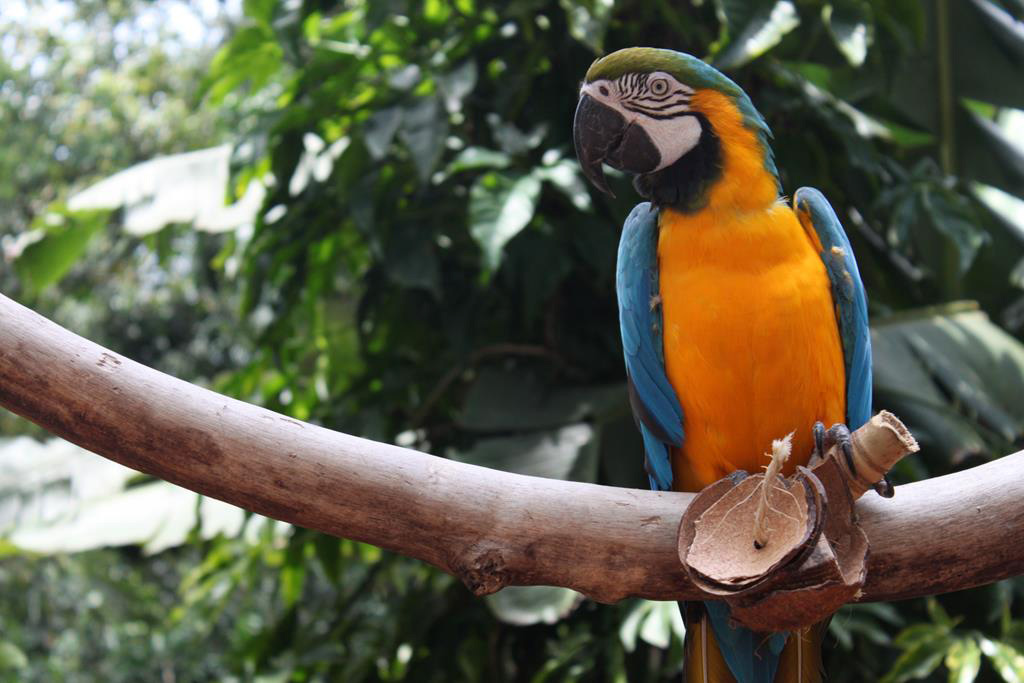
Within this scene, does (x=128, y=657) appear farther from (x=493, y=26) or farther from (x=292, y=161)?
(x=493, y=26)

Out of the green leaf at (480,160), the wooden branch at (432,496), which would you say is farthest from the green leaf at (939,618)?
the green leaf at (480,160)

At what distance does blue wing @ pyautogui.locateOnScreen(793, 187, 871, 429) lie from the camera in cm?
144

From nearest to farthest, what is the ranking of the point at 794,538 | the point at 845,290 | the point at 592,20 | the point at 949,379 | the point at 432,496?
the point at 794,538
the point at 432,496
the point at 845,290
the point at 592,20
the point at 949,379

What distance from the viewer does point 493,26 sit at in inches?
92.5

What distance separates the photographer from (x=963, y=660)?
6.06ft

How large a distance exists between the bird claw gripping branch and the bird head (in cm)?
51

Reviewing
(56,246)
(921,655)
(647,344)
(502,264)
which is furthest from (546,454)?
(56,246)

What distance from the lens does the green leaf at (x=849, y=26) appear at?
6.49ft

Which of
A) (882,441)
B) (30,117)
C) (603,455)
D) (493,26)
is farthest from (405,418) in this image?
(30,117)

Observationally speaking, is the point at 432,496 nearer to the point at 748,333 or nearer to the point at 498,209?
the point at 748,333

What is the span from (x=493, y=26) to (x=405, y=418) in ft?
3.17

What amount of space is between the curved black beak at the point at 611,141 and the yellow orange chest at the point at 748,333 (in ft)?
0.33

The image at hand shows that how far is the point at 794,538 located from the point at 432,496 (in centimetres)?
36

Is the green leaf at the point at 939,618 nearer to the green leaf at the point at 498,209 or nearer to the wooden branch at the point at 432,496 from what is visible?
the wooden branch at the point at 432,496
